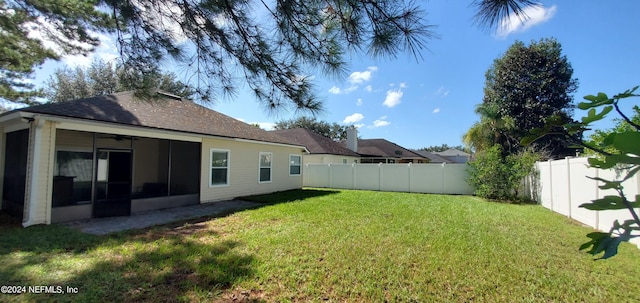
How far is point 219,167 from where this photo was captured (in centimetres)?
1132

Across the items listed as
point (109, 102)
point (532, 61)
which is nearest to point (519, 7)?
point (109, 102)

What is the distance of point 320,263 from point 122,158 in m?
9.11

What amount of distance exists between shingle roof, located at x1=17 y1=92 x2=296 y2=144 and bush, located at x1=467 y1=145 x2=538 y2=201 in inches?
361

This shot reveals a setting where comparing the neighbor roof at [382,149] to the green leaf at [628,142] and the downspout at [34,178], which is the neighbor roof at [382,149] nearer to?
the downspout at [34,178]

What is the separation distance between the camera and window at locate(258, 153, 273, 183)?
44.6 feet

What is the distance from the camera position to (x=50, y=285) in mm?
3688

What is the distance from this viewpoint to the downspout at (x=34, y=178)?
21.7ft

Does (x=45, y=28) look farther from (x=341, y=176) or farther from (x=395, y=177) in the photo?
(x=395, y=177)

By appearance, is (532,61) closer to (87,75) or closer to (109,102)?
(109,102)

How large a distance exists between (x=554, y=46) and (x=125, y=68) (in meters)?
26.0

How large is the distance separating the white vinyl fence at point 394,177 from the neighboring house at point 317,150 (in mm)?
2428

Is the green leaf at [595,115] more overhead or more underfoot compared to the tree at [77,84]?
more underfoot

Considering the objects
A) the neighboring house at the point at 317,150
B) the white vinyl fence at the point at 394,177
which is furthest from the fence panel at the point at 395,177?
the neighboring house at the point at 317,150

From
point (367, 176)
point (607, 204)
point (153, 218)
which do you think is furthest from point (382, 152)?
point (607, 204)
